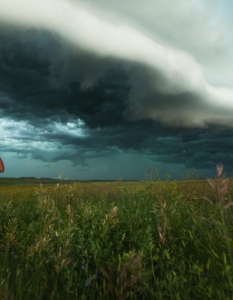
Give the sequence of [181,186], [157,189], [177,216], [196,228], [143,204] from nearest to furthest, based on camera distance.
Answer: [196,228], [177,216], [143,204], [157,189], [181,186]

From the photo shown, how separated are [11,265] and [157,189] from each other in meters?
6.95

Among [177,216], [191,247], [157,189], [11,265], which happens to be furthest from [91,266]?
[157,189]

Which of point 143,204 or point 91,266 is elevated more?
point 143,204

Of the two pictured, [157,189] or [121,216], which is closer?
[121,216]

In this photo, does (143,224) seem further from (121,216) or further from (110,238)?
(110,238)

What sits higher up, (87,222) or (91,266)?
(87,222)

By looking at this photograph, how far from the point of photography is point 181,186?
40.4ft

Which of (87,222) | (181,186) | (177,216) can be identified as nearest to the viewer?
(87,222)

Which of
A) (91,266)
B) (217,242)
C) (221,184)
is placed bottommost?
(91,266)

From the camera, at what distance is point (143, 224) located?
5.32 meters

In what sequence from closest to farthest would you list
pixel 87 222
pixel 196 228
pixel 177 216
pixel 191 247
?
pixel 191 247
pixel 196 228
pixel 87 222
pixel 177 216

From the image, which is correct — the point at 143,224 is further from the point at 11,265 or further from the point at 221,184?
the point at 221,184

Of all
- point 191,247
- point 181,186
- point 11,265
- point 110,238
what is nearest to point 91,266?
point 110,238

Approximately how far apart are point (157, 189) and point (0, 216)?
5666mm
